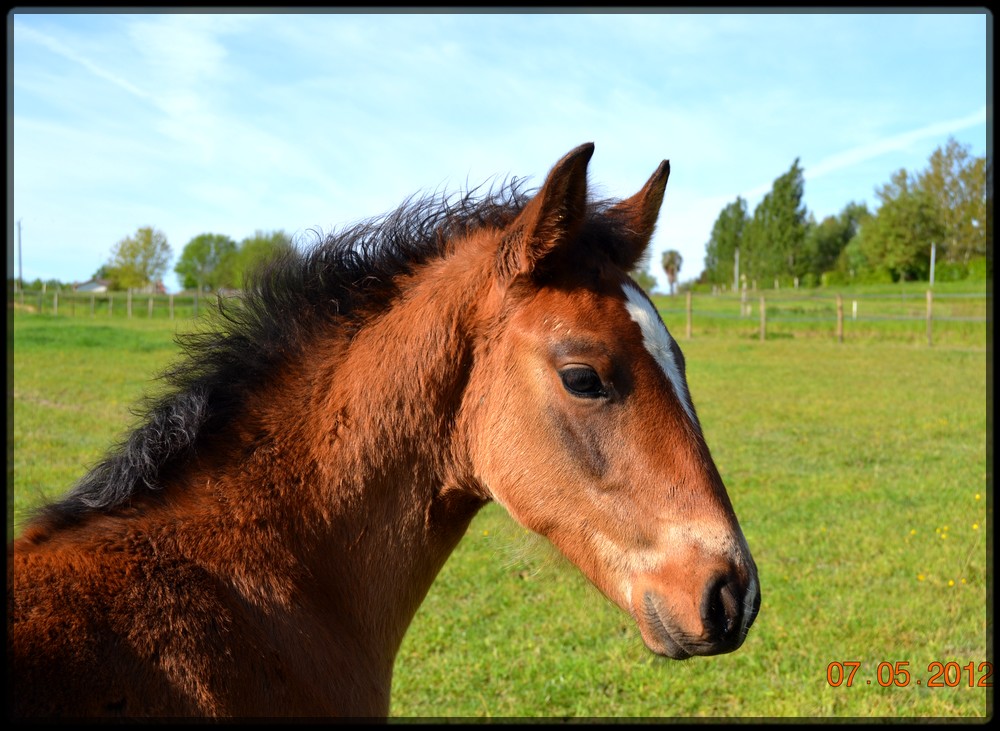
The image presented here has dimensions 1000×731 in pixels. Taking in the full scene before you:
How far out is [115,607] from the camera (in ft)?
6.30

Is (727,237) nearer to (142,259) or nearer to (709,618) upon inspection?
(142,259)

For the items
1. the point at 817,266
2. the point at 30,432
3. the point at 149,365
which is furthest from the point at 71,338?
the point at 817,266

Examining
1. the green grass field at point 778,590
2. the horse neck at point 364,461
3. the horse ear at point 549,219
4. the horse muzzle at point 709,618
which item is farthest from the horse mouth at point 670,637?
the horse ear at point 549,219

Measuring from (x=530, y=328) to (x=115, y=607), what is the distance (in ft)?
4.49

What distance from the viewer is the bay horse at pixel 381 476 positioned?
2.04m

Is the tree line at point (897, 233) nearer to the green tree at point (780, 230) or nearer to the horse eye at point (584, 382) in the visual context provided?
the green tree at point (780, 230)

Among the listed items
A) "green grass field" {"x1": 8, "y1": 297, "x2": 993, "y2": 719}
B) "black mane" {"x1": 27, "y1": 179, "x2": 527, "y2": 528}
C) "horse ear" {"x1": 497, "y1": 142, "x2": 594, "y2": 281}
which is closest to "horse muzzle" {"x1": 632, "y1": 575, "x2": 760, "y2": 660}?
"green grass field" {"x1": 8, "y1": 297, "x2": 993, "y2": 719}

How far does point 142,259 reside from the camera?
64.4 metres

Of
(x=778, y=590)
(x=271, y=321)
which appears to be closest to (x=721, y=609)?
(x=271, y=321)

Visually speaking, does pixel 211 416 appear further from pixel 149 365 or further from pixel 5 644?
pixel 149 365

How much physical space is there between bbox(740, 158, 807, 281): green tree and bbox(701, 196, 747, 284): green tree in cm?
1111

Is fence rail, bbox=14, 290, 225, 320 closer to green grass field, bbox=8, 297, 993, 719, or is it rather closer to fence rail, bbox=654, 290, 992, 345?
fence rail, bbox=654, 290, 992, 345

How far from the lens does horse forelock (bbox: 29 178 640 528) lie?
88.0 inches

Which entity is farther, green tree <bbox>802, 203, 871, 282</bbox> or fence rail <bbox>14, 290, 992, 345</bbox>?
green tree <bbox>802, 203, 871, 282</bbox>
